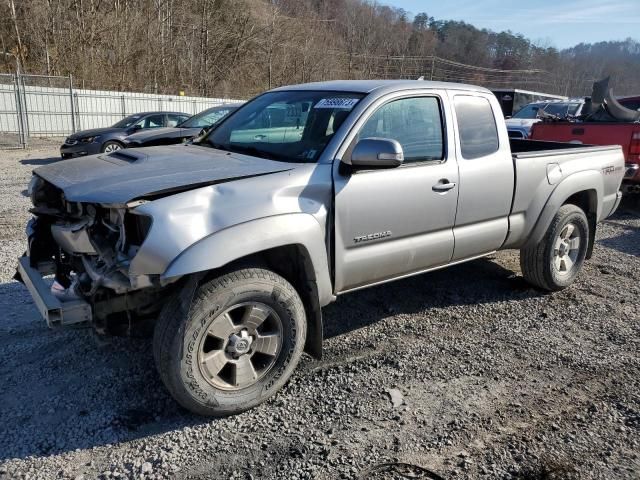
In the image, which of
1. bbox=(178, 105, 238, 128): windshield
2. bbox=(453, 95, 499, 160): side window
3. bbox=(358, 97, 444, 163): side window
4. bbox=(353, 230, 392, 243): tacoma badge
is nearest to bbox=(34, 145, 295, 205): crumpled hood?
bbox=(353, 230, 392, 243): tacoma badge

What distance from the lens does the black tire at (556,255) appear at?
197 inches

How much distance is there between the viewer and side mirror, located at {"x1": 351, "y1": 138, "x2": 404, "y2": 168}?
3332 millimetres

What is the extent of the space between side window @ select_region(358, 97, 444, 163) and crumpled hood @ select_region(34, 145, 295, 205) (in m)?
0.78

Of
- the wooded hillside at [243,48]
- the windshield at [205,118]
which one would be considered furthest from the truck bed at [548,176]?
the wooded hillside at [243,48]

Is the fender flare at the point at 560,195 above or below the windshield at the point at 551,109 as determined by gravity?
below

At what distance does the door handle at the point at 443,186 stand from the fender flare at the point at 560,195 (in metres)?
1.30

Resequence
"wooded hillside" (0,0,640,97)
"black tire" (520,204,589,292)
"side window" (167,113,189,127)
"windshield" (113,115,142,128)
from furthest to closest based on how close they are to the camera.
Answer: "wooded hillside" (0,0,640,97) < "side window" (167,113,189,127) < "windshield" (113,115,142,128) < "black tire" (520,204,589,292)

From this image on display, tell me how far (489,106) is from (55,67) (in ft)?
97.0

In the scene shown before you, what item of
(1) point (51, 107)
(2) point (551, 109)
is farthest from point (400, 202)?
(1) point (51, 107)

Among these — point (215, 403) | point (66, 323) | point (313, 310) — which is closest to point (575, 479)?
point (313, 310)

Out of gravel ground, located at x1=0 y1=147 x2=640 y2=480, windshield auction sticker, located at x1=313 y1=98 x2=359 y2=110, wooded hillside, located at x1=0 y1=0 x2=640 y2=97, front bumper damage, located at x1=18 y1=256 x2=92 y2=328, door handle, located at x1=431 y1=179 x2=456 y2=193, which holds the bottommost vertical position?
gravel ground, located at x1=0 y1=147 x2=640 y2=480

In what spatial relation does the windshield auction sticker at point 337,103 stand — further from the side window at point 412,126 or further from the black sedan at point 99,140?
the black sedan at point 99,140

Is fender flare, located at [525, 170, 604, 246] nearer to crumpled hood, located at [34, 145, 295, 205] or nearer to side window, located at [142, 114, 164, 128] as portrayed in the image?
crumpled hood, located at [34, 145, 295, 205]

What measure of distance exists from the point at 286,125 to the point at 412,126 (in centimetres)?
94
